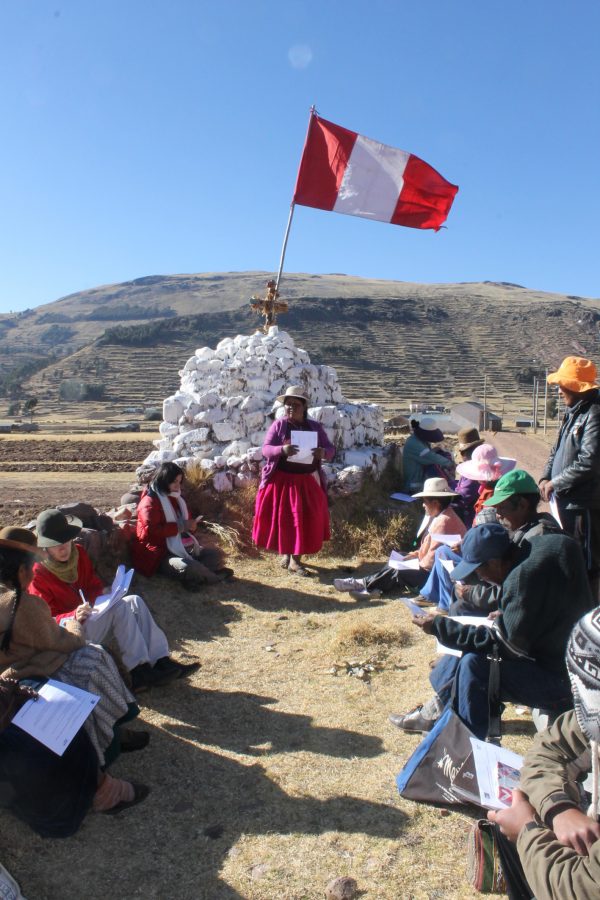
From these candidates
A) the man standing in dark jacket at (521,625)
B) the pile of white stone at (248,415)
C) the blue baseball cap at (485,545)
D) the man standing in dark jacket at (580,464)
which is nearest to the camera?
the man standing in dark jacket at (521,625)

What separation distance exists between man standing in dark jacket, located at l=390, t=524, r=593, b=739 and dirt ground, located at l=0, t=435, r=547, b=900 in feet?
1.70

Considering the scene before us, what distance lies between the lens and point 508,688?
2881mm

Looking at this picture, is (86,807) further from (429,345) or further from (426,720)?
(429,345)

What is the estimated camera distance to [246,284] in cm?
14075

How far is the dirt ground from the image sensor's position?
2.43 metres

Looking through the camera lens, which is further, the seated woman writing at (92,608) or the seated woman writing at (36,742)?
the seated woman writing at (92,608)

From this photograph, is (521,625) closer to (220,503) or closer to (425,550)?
(425,550)

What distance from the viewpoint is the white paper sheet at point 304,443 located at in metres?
6.13

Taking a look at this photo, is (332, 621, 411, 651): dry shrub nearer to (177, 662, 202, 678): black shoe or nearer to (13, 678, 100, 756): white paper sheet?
(177, 662, 202, 678): black shoe

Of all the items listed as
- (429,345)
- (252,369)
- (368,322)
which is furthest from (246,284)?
(252,369)

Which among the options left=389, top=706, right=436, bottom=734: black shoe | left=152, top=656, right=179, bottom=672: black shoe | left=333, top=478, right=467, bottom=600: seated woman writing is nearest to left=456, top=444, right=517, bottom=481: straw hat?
left=333, top=478, right=467, bottom=600: seated woman writing

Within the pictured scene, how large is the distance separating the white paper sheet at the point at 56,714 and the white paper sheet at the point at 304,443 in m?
3.65

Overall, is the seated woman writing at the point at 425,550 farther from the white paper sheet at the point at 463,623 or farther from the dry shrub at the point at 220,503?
the white paper sheet at the point at 463,623

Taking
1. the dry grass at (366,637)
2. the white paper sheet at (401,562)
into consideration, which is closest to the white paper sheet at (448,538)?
the white paper sheet at (401,562)
